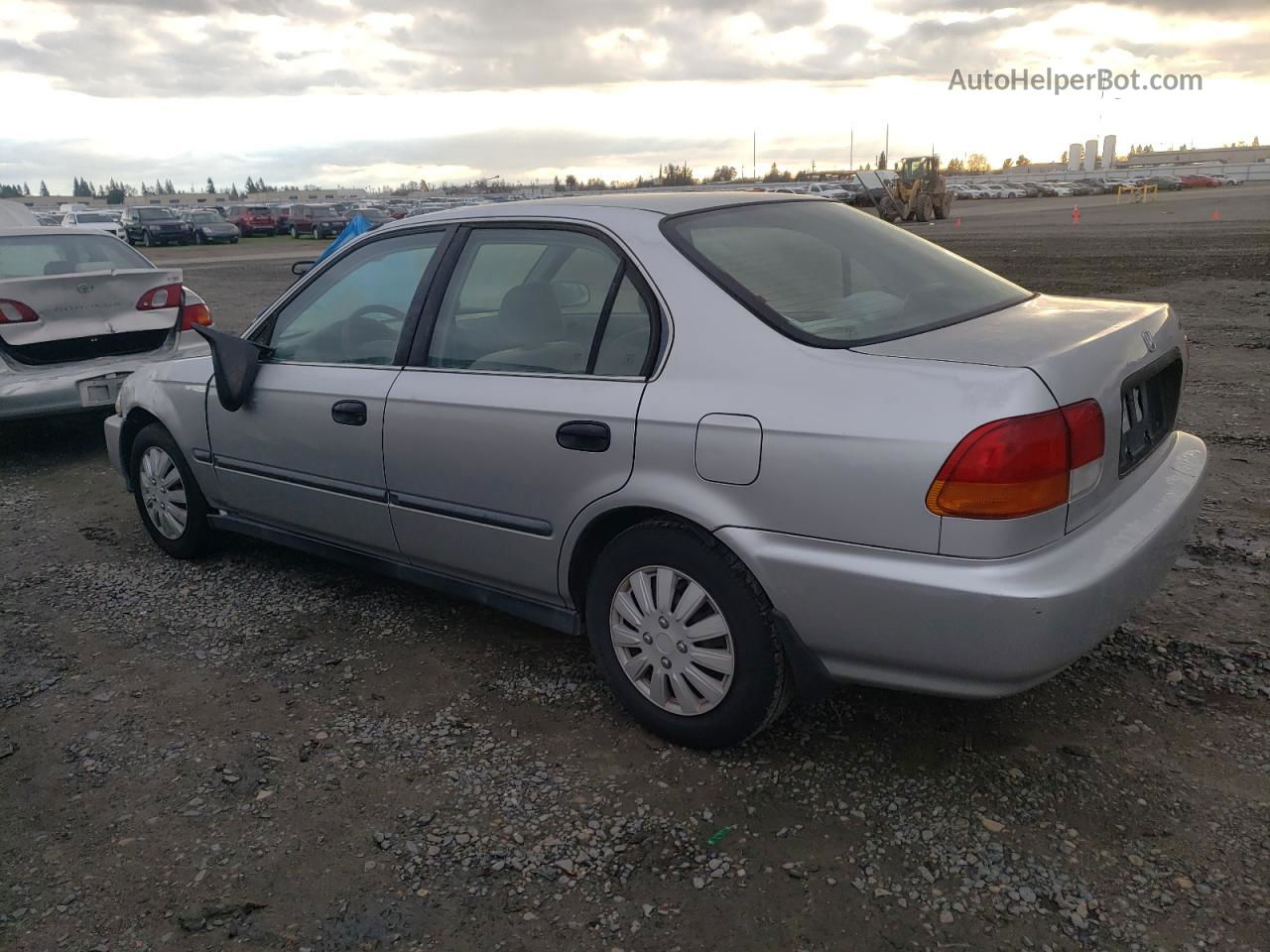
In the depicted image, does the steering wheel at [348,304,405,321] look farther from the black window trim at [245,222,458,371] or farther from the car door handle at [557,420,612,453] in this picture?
the car door handle at [557,420,612,453]

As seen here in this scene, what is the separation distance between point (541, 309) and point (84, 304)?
485 centimetres

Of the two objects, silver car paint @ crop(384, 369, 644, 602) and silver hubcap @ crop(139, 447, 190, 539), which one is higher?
silver car paint @ crop(384, 369, 644, 602)

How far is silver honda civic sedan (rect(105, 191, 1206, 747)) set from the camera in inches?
94.6

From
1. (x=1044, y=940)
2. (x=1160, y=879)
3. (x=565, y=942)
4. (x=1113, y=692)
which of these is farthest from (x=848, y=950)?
(x=1113, y=692)

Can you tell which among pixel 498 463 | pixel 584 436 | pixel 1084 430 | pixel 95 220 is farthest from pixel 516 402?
pixel 95 220

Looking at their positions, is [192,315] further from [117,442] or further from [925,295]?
[925,295]

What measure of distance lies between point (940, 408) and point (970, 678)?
2.18 feet

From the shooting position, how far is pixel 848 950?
7.32 ft

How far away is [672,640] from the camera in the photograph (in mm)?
2926

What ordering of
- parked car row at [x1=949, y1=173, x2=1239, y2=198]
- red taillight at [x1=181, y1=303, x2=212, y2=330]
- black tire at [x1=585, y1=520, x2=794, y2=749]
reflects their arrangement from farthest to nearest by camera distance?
parked car row at [x1=949, y1=173, x2=1239, y2=198] → red taillight at [x1=181, y1=303, x2=212, y2=330] → black tire at [x1=585, y1=520, x2=794, y2=749]

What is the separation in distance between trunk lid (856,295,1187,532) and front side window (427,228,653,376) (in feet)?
2.57

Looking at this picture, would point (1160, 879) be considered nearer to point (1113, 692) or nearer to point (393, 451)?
point (1113, 692)

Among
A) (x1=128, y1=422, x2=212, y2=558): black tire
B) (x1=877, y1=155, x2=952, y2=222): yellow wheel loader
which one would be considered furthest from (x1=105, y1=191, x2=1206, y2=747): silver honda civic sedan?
(x1=877, y1=155, x2=952, y2=222): yellow wheel loader

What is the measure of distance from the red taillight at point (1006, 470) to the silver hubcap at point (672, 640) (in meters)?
0.76
